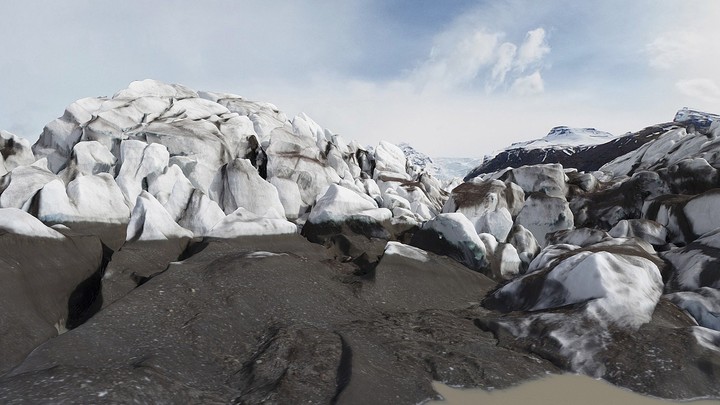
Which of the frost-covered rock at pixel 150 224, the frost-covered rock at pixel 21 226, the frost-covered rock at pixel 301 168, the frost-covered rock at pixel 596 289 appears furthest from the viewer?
the frost-covered rock at pixel 301 168

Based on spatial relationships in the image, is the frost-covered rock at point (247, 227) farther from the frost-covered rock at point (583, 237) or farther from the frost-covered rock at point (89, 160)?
the frost-covered rock at point (89, 160)

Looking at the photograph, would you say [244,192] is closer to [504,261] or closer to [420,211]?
[420,211]

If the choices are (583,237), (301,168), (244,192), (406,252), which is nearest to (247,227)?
(406,252)

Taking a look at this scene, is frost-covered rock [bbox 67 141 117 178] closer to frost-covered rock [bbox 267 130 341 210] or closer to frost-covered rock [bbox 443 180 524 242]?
frost-covered rock [bbox 267 130 341 210]

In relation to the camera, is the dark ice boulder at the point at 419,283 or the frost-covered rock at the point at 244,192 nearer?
the dark ice boulder at the point at 419,283

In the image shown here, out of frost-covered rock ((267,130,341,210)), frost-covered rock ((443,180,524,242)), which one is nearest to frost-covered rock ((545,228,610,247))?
frost-covered rock ((443,180,524,242))

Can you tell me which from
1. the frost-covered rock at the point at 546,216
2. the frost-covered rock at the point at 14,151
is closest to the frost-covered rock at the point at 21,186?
the frost-covered rock at the point at 14,151
